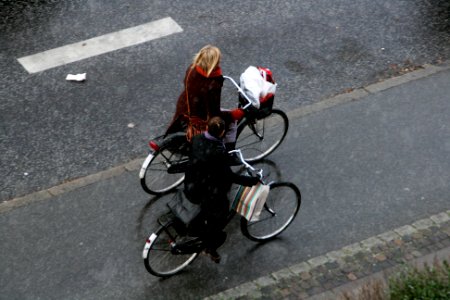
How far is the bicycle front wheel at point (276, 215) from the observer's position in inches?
277

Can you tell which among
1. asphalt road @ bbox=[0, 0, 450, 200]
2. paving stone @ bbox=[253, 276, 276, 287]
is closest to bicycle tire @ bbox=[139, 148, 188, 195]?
asphalt road @ bbox=[0, 0, 450, 200]

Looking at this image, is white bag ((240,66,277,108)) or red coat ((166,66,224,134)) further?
white bag ((240,66,277,108))

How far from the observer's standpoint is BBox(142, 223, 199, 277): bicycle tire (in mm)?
6391

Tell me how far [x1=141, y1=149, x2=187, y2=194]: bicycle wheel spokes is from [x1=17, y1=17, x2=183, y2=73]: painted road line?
3.19 meters

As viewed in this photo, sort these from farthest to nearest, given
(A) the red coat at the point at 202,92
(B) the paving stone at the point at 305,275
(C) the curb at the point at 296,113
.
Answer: (C) the curb at the point at 296,113, (B) the paving stone at the point at 305,275, (A) the red coat at the point at 202,92

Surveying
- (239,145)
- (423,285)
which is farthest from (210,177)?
(239,145)

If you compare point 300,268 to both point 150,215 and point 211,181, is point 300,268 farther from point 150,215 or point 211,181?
point 150,215

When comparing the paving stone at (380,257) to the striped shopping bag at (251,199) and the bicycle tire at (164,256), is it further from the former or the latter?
the bicycle tire at (164,256)

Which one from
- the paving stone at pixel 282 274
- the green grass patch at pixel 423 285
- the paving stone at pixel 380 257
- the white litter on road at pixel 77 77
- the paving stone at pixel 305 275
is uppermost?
the green grass patch at pixel 423 285

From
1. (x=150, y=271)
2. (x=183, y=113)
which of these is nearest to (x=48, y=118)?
(x=183, y=113)

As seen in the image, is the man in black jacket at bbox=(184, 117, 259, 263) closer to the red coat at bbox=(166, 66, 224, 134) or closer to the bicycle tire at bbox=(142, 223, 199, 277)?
the bicycle tire at bbox=(142, 223, 199, 277)

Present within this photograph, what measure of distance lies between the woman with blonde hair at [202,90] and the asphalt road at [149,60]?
64.7 inches

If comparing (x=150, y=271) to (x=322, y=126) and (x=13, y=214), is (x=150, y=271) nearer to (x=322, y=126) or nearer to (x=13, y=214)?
(x=13, y=214)

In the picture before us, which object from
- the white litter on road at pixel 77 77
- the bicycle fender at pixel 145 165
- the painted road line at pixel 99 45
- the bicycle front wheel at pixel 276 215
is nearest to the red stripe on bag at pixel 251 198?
the bicycle front wheel at pixel 276 215
